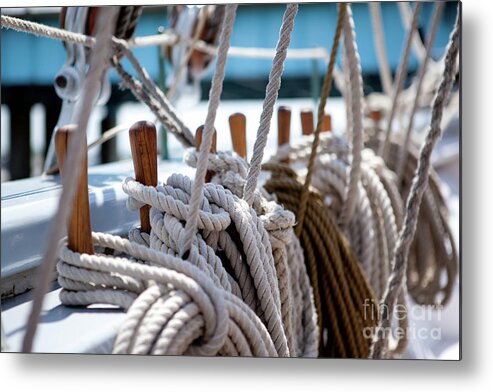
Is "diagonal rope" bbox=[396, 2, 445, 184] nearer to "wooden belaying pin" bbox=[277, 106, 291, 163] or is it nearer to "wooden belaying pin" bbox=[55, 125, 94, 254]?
"wooden belaying pin" bbox=[277, 106, 291, 163]

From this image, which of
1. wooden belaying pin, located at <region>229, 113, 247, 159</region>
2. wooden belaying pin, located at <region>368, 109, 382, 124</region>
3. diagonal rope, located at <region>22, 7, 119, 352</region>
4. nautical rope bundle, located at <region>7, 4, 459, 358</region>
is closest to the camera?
diagonal rope, located at <region>22, 7, 119, 352</region>

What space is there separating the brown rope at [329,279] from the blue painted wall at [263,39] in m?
0.62

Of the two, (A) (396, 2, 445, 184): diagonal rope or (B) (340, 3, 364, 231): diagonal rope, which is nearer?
(B) (340, 3, 364, 231): diagonal rope

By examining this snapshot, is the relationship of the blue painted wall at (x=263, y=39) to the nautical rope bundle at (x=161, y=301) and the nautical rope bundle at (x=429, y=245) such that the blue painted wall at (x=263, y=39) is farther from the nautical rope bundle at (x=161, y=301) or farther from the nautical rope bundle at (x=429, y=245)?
the nautical rope bundle at (x=161, y=301)

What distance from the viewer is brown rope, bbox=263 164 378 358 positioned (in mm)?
1160

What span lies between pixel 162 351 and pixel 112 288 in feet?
0.33

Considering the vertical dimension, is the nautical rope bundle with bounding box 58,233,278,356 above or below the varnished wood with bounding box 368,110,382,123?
below

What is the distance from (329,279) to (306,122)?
37cm

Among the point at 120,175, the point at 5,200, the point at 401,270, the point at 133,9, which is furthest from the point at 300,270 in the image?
the point at 133,9

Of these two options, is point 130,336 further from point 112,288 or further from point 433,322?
point 433,322

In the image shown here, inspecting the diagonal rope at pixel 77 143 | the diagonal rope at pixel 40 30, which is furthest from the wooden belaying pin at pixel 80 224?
the diagonal rope at pixel 40 30

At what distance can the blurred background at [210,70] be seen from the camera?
1821mm

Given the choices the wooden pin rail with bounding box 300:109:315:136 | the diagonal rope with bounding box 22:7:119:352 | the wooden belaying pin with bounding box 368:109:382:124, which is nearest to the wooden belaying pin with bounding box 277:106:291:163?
the wooden pin rail with bounding box 300:109:315:136

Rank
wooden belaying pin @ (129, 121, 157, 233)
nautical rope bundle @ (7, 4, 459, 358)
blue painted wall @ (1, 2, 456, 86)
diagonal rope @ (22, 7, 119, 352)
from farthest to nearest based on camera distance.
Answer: blue painted wall @ (1, 2, 456, 86) → wooden belaying pin @ (129, 121, 157, 233) → nautical rope bundle @ (7, 4, 459, 358) → diagonal rope @ (22, 7, 119, 352)
